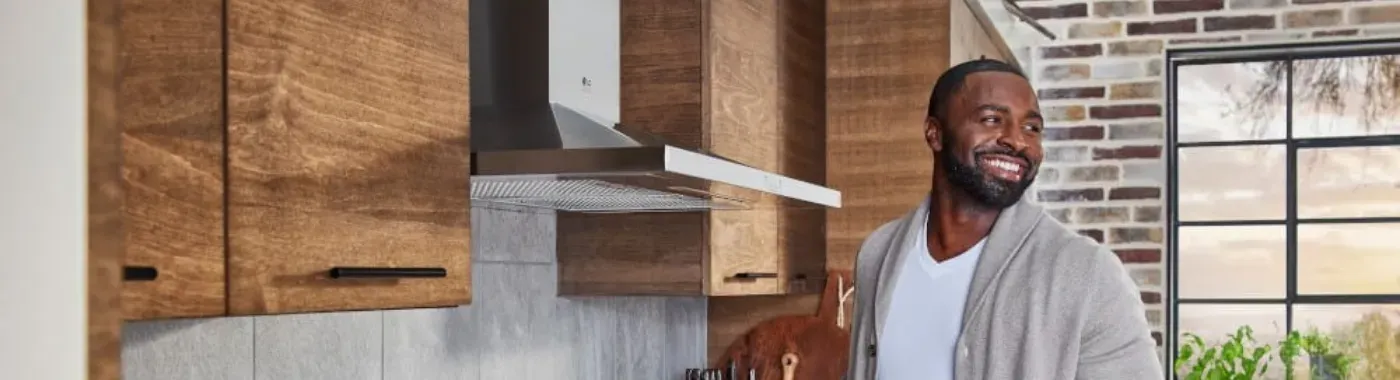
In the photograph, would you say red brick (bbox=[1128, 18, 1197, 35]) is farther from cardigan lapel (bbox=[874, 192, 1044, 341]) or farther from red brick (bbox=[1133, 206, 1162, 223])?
cardigan lapel (bbox=[874, 192, 1044, 341])

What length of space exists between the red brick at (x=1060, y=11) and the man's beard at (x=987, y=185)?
8.40ft

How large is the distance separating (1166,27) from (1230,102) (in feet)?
1.02

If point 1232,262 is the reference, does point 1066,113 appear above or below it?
above

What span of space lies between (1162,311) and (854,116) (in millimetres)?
1492

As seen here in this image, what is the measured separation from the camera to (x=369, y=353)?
2359 millimetres

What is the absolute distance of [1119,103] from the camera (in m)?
4.52

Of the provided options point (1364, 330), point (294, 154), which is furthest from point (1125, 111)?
point (294, 154)

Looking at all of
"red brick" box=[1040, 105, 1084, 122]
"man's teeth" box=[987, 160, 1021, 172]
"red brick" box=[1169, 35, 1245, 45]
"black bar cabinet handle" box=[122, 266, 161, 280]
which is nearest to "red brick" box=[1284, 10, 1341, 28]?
"red brick" box=[1169, 35, 1245, 45]

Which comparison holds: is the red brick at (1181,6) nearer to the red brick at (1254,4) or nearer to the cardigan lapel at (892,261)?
the red brick at (1254,4)

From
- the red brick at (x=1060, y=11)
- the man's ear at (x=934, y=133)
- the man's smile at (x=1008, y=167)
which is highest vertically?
the red brick at (x=1060, y=11)

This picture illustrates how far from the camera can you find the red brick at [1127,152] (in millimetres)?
4520

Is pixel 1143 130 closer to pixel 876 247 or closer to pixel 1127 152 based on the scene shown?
pixel 1127 152

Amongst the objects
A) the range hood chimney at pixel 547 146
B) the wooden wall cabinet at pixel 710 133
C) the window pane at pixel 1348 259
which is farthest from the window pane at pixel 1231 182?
the range hood chimney at pixel 547 146

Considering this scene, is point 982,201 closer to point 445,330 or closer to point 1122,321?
point 1122,321
